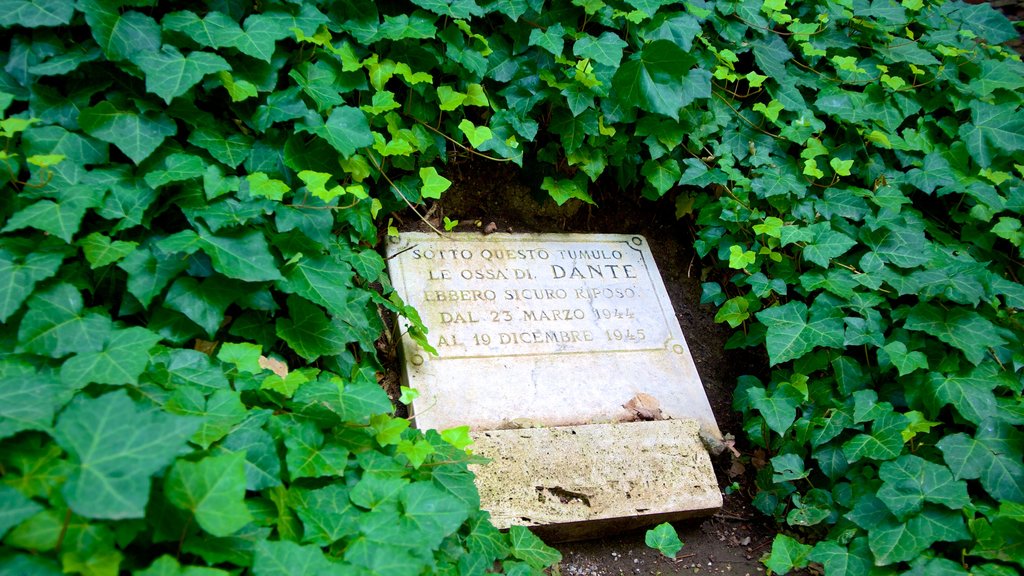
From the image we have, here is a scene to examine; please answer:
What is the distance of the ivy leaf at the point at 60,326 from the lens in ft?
5.93

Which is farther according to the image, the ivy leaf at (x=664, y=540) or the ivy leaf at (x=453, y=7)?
the ivy leaf at (x=453, y=7)

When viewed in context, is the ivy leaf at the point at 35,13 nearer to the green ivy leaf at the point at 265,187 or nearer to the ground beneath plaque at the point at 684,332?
the green ivy leaf at the point at 265,187

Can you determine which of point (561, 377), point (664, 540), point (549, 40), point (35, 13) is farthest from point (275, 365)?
point (549, 40)

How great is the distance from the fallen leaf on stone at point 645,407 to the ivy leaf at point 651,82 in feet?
3.83

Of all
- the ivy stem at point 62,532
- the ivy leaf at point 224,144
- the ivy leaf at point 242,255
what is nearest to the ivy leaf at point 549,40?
the ivy leaf at point 224,144

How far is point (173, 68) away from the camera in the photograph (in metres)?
2.17

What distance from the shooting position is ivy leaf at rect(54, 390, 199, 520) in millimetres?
1299


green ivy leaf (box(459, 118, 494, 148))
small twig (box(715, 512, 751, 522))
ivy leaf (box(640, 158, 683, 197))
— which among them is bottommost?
small twig (box(715, 512, 751, 522))

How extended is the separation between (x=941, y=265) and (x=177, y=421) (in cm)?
287

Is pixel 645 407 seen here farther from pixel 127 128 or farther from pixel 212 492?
pixel 127 128

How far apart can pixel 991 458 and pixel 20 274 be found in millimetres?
3071

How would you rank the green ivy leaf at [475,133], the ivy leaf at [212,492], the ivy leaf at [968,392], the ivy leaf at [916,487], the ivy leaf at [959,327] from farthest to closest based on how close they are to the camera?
the green ivy leaf at [475,133], the ivy leaf at [959,327], the ivy leaf at [968,392], the ivy leaf at [916,487], the ivy leaf at [212,492]

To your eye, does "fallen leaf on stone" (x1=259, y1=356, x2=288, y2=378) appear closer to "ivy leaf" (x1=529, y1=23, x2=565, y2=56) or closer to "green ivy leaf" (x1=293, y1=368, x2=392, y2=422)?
"green ivy leaf" (x1=293, y1=368, x2=392, y2=422)

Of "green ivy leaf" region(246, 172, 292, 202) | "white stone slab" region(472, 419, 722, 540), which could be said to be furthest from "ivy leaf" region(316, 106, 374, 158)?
"white stone slab" region(472, 419, 722, 540)
